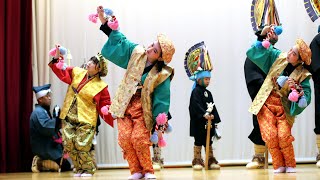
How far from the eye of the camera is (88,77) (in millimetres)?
5348

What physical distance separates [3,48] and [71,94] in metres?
1.58

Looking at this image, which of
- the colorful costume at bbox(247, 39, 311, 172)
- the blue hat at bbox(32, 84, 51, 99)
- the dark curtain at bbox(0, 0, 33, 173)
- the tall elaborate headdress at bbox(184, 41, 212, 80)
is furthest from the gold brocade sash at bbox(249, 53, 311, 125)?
the dark curtain at bbox(0, 0, 33, 173)

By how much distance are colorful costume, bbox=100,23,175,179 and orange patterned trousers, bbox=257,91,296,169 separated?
1.07 metres

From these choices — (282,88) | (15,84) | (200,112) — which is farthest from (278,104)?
(15,84)

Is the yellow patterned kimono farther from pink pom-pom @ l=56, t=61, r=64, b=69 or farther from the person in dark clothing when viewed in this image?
the person in dark clothing

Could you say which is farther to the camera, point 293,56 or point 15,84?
point 15,84

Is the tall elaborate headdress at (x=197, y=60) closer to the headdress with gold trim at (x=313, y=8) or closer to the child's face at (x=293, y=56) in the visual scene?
the headdress with gold trim at (x=313, y=8)

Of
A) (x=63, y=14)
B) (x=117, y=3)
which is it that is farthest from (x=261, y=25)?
(x=63, y=14)

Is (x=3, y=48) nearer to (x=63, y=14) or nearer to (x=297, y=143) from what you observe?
(x=63, y=14)

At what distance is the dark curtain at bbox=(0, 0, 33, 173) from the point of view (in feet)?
21.4

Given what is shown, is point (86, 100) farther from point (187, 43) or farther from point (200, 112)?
point (187, 43)

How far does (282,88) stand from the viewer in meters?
4.80

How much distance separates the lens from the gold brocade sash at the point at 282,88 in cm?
477

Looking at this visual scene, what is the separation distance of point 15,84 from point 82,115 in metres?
1.71
